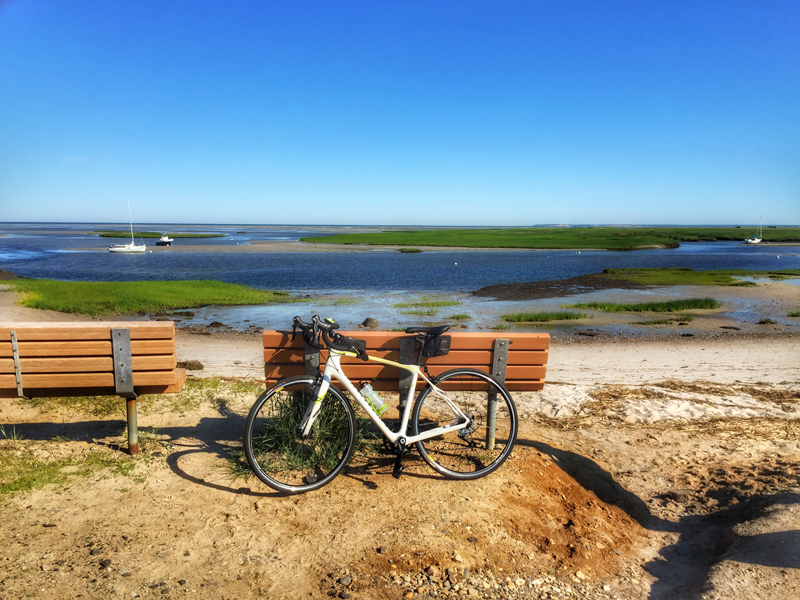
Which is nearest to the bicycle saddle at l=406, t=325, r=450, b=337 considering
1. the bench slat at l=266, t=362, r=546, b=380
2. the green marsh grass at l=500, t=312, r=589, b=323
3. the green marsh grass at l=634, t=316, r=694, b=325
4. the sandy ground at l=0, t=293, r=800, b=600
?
the bench slat at l=266, t=362, r=546, b=380

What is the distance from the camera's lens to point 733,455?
5.65 metres

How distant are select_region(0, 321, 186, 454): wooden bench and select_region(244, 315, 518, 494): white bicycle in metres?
1.17

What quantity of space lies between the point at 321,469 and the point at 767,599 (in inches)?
134

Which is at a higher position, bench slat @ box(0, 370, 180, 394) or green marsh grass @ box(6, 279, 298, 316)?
bench slat @ box(0, 370, 180, 394)

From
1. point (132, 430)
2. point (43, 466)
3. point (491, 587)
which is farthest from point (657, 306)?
point (43, 466)

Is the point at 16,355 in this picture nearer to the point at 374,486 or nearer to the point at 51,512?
the point at 51,512

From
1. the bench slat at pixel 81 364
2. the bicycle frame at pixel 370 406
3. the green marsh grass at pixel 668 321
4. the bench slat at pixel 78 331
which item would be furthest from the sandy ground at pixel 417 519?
the green marsh grass at pixel 668 321

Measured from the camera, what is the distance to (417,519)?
4090 mm

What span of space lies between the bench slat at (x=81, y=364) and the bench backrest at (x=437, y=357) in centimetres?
97

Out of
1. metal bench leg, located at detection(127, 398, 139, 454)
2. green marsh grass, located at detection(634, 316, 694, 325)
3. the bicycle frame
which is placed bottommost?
green marsh grass, located at detection(634, 316, 694, 325)

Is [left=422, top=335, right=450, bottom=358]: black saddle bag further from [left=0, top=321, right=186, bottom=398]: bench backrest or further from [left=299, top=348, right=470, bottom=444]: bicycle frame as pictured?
[left=0, top=321, right=186, bottom=398]: bench backrest

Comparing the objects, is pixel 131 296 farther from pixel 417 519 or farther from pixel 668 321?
pixel 417 519

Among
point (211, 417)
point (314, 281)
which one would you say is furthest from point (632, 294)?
point (211, 417)

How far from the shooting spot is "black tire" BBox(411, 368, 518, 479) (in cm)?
471
